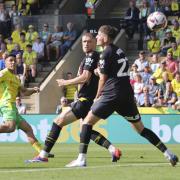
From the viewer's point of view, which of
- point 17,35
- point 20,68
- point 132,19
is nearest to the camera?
point 20,68

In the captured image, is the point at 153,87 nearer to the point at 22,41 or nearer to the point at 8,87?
the point at 22,41

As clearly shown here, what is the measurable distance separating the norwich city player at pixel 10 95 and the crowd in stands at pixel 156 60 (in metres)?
10.4

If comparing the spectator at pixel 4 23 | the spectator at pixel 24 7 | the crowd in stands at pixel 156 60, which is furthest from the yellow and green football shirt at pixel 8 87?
the spectator at pixel 24 7

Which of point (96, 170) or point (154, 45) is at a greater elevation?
point (154, 45)

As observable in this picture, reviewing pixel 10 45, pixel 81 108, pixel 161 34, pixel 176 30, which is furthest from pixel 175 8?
pixel 81 108

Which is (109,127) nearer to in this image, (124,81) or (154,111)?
(154,111)

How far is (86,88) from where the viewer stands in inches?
529

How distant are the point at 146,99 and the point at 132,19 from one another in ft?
18.1

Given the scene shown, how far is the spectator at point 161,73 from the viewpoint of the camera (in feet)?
85.3

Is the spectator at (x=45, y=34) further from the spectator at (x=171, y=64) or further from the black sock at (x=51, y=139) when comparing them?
the black sock at (x=51, y=139)

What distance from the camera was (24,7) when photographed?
33.8m

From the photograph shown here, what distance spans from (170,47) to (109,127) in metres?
6.12

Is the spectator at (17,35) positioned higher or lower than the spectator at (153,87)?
higher

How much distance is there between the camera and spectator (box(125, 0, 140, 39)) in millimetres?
29812
